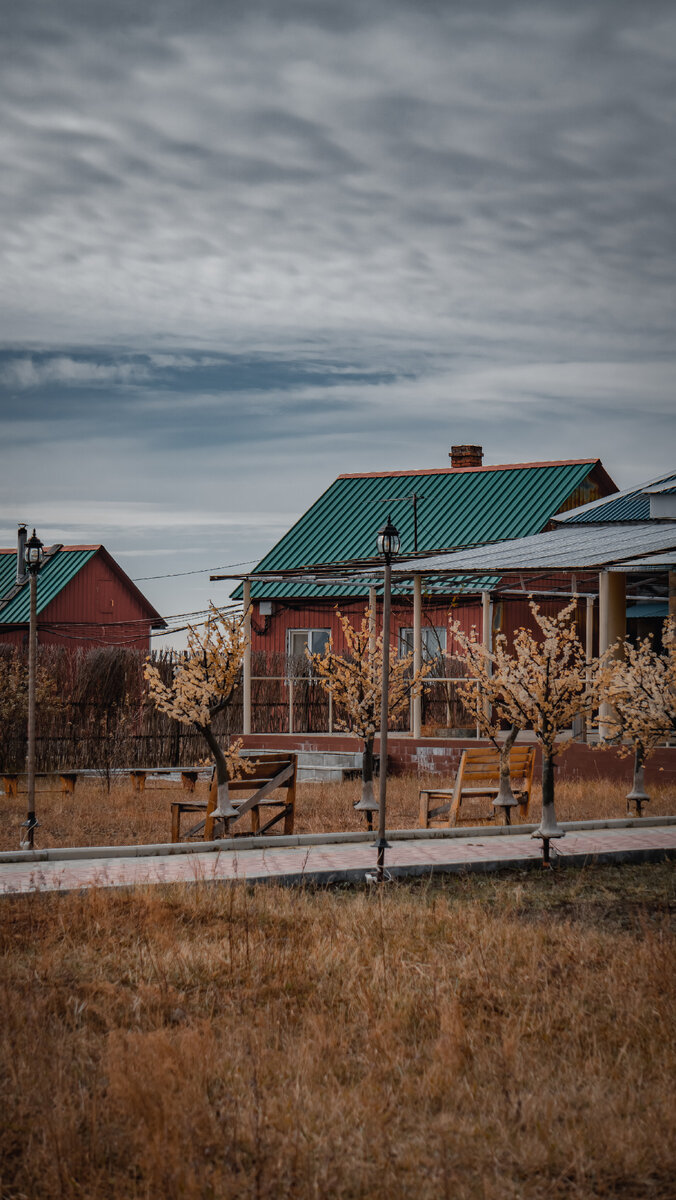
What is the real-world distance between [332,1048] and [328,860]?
4.78 metres

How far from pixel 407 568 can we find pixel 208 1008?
43.7ft

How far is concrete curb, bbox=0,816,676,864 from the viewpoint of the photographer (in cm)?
1046

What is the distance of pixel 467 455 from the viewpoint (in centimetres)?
3278

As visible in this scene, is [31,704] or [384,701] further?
[31,704]

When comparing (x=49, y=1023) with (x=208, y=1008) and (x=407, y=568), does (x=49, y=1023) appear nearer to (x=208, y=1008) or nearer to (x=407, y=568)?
(x=208, y=1008)

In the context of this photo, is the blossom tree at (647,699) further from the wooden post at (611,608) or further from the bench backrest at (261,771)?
the wooden post at (611,608)

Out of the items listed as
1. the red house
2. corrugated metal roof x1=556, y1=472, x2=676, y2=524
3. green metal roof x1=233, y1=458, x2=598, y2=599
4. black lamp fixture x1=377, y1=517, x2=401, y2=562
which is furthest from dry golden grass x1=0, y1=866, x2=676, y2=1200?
green metal roof x1=233, y1=458, x2=598, y2=599

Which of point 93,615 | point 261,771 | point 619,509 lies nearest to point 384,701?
point 261,771

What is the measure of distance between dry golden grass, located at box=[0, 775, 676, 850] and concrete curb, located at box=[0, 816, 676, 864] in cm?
88

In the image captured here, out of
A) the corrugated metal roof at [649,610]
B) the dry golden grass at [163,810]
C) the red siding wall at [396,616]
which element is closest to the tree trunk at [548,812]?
the dry golden grass at [163,810]

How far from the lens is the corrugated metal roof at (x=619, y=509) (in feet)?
73.0

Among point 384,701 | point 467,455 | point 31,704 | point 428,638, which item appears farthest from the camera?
point 467,455

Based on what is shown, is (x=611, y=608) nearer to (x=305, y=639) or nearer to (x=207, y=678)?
(x=207, y=678)

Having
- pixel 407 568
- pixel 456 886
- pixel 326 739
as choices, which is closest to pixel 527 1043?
pixel 456 886
